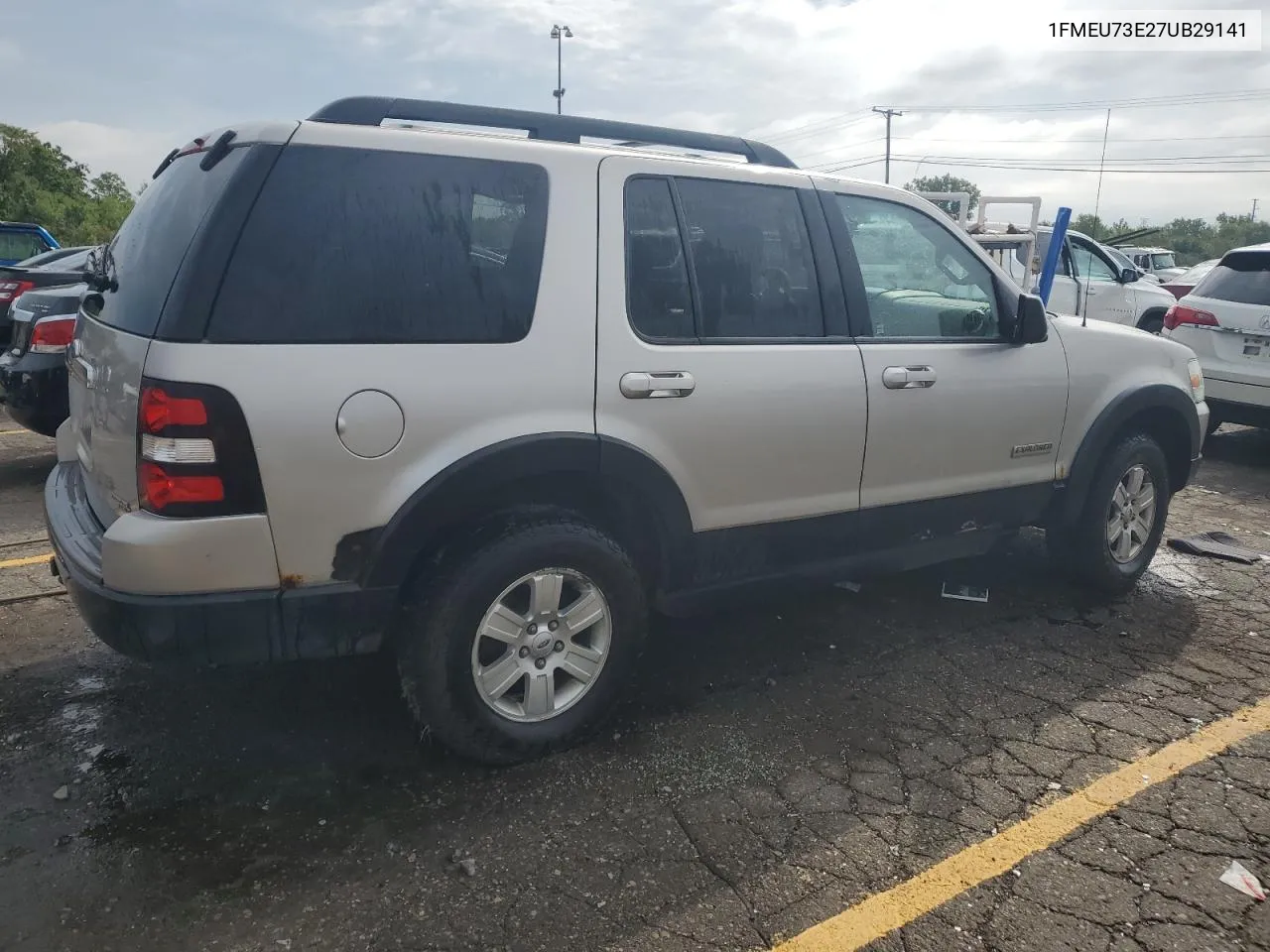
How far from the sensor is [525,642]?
2934 millimetres

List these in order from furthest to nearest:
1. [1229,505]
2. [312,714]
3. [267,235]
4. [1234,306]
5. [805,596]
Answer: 1. [1234,306]
2. [1229,505]
3. [805,596]
4. [312,714]
5. [267,235]

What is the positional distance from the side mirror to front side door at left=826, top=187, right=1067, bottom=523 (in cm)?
6

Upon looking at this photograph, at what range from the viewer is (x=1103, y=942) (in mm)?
2320

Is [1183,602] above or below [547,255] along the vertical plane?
below

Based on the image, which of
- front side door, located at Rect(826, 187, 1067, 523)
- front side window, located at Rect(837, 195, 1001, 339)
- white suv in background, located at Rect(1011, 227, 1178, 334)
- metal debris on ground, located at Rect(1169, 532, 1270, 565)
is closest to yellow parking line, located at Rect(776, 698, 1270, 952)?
front side door, located at Rect(826, 187, 1067, 523)

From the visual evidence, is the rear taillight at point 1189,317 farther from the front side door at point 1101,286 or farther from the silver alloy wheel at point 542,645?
the silver alloy wheel at point 542,645

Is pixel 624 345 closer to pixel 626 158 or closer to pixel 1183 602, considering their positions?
pixel 626 158

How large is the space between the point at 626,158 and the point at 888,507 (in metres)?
1.69

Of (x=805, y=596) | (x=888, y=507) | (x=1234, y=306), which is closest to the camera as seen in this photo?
(x=888, y=507)

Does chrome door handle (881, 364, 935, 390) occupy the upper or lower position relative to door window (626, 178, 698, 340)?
lower

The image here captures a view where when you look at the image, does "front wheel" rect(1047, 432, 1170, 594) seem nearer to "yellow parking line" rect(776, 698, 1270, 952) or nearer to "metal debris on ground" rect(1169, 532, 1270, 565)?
"metal debris on ground" rect(1169, 532, 1270, 565)

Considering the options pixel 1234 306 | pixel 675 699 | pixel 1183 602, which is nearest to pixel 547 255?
pixel 675 699

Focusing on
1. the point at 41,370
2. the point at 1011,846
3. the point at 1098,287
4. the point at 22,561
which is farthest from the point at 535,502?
the point at 1098,287

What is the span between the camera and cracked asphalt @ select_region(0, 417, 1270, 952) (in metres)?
2.35
